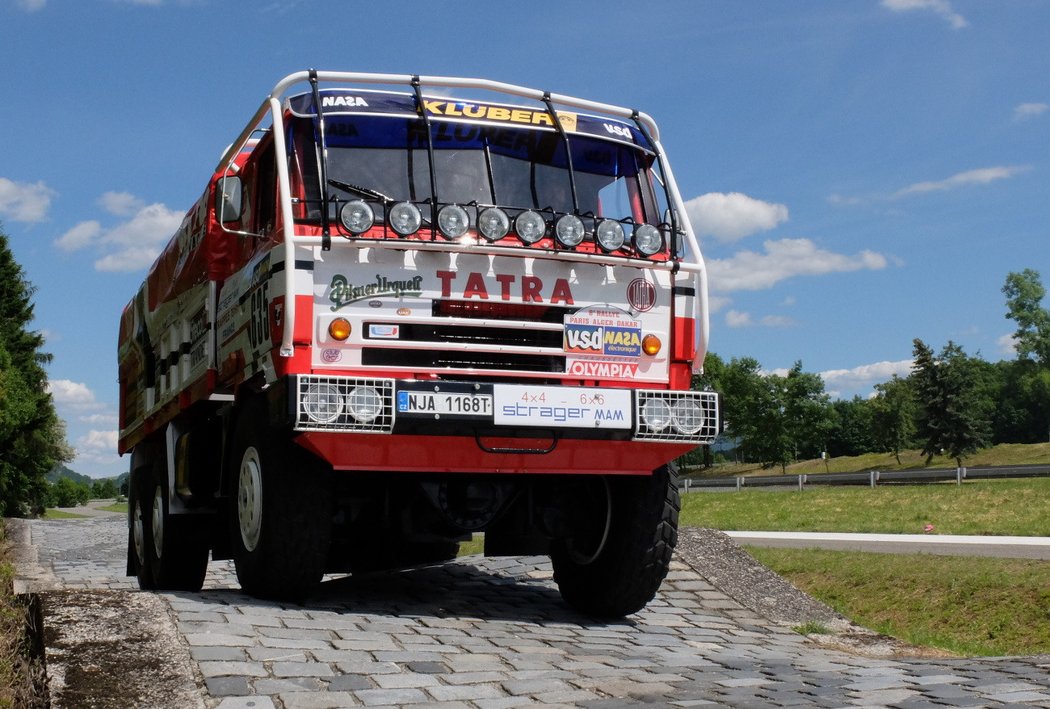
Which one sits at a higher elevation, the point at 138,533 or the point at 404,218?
the point at 404,218

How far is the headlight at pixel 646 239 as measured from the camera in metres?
7.85

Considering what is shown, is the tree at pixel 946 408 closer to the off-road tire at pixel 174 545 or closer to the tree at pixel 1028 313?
the tree at pixel 1028 313

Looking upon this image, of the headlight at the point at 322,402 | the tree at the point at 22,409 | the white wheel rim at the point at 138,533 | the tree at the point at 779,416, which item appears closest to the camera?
the headlight at the point at 322,402

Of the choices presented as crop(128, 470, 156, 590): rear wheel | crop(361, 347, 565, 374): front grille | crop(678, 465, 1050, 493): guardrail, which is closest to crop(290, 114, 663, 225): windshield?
crop(361, 347, 565, 374): front grille

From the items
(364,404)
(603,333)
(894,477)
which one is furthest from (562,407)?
(894,477)

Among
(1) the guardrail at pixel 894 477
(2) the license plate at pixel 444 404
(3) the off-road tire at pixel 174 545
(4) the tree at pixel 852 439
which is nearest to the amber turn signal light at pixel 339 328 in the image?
(2) the license plate at pixel 444 404

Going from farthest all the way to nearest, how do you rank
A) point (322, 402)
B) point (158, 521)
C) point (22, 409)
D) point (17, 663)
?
1. point (22, 409)
2. point (158, 521)
3. point (322, 402)
4. point (17, 663)

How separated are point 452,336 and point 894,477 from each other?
3971cm

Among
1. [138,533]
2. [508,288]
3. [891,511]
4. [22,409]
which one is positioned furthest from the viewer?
[22,409]

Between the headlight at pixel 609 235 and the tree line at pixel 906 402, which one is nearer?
the headlight at pixel 609 235

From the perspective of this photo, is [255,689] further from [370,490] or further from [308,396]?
[370,490]

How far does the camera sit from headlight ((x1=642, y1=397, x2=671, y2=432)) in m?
7.59

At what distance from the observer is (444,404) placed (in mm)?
7168

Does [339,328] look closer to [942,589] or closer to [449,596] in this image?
[449,596]
